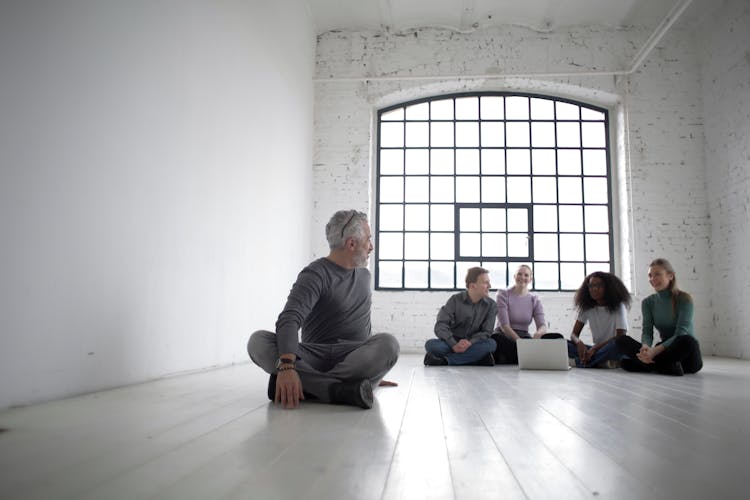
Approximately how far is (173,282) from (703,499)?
9.73 feet

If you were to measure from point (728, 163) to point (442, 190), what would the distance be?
11.4 feet

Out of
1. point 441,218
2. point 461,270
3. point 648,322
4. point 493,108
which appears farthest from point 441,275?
point 648,322

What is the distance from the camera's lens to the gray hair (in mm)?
2502

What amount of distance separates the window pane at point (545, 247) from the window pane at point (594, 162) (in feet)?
3.57

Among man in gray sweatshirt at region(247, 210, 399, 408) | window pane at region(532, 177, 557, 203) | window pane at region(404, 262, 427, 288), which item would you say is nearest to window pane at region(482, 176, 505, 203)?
window pane at region(532, 177, 557, 203)

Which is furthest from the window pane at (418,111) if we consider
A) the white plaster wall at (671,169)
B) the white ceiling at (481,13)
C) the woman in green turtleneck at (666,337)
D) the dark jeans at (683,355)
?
the dark jeans at (683,355)

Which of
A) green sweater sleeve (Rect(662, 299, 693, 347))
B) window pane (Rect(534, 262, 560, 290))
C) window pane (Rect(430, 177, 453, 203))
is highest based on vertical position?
window pane (Rect(430, 177, 453, 203))

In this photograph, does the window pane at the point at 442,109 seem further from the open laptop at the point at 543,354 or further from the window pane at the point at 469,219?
the open laptop at the point at 543,354

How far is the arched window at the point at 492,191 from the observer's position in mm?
7363

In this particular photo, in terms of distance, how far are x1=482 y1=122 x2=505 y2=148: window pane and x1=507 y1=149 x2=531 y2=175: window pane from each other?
0.22 m

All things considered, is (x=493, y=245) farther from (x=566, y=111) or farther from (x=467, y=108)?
(x=566, y=111)

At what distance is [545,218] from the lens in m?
7.44

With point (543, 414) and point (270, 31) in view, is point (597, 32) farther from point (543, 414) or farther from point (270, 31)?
point (543, 414)

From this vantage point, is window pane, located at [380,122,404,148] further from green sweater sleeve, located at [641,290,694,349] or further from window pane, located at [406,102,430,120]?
green sweater sleeve, located at [641,290,694,349]
